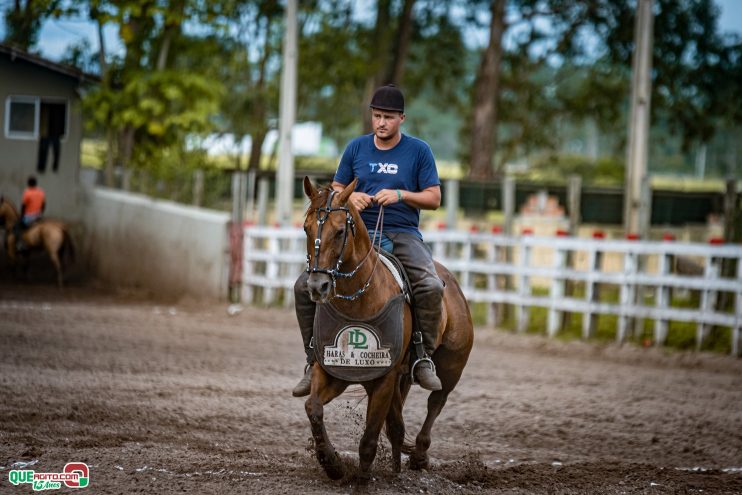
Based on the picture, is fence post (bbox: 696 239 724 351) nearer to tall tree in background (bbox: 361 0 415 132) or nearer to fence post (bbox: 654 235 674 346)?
fence post (bbox: 654 235 674 346)

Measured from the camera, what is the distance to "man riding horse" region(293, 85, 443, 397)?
705cm

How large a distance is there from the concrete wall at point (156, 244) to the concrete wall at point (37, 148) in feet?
2.48

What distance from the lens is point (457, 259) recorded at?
54.9ft

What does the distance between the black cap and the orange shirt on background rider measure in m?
16.6

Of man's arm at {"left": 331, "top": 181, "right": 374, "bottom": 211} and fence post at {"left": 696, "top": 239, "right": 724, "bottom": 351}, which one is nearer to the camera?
man's arm at {"left": 331, "top": 181, "right": 374, "bottom": 211}

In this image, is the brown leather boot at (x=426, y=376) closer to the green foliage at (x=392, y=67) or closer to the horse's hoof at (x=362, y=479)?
the horse's hoof at (x=362, y=479)

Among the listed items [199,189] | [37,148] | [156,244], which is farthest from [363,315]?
[37,148]

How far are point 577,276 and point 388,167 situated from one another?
28.4 ft

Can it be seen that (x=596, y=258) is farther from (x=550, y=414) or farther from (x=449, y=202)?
(x=550, y=414)

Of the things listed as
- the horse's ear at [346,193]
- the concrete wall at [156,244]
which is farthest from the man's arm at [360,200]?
the concrete wall at [156,244]

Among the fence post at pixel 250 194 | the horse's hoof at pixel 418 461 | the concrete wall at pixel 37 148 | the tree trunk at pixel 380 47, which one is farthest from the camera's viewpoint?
the tree trunk at pixel 380 47

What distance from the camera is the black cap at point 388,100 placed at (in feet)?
23.0

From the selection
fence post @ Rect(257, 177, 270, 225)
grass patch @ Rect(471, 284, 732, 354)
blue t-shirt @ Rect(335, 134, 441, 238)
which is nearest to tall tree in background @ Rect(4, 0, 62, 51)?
fence post @ Rect(257, 177, 270, 225)

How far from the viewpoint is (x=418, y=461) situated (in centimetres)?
766
